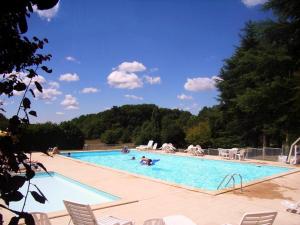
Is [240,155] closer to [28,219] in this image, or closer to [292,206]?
[292,206]

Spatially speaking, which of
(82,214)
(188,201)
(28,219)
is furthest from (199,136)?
(28,219)

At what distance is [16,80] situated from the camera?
138 cm

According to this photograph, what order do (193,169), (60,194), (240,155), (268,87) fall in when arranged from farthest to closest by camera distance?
(268,87) < (240,155) < (193,169) < (60,194)

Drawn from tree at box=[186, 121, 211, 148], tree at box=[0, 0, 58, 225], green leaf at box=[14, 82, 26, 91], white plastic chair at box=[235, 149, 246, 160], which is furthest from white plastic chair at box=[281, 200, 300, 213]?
tree at box=[186, 121, 211, 148]

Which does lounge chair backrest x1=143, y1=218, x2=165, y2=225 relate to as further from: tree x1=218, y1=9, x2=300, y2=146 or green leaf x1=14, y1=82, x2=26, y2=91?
tree x1=218, y1=9, x2=300, y2=146

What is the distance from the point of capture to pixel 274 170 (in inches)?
640

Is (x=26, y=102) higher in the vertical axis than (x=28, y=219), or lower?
higher

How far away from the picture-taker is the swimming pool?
50.4ft

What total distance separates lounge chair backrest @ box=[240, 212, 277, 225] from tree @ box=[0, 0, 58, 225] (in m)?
4.47

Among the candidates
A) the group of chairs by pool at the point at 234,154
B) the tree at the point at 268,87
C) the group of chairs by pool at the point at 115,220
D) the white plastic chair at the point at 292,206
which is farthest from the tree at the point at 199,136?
the group of chairs by pool at the point at 115,220

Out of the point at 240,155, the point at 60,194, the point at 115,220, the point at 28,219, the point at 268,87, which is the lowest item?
the point at 60,194

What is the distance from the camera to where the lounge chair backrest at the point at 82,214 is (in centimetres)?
539

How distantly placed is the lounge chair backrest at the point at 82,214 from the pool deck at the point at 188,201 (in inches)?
45.9

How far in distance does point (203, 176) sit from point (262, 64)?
452 inches
